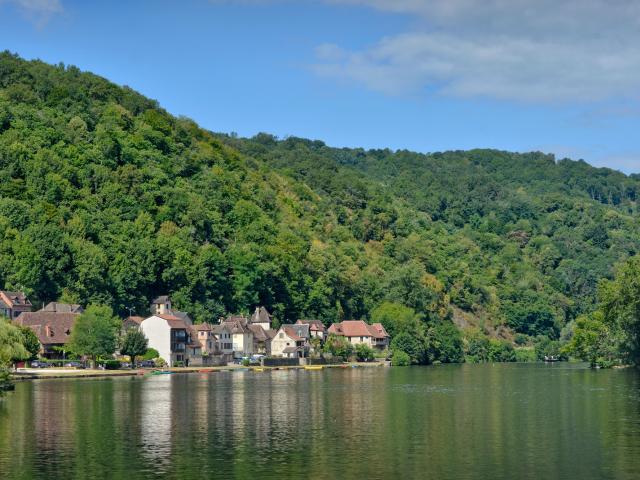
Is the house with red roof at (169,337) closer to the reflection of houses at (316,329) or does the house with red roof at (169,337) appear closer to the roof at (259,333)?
the roof at (259,333)

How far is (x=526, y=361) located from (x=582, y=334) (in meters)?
58.4

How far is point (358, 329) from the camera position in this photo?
6762 inches

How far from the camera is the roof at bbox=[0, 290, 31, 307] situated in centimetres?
13025

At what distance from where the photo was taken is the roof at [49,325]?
123m

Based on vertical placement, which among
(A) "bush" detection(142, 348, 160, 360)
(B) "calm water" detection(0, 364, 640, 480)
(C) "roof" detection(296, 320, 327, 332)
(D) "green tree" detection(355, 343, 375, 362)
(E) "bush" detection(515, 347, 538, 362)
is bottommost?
(E) "bush" detection(515, 347, 538, 362)

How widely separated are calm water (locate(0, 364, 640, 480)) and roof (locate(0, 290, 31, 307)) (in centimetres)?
4520

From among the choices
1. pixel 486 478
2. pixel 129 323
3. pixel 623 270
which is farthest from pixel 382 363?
pixel 486 478

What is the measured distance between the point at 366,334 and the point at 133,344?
53021 mm

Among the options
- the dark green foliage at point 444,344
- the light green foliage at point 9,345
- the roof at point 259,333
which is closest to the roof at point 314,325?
the roof at point 259,333

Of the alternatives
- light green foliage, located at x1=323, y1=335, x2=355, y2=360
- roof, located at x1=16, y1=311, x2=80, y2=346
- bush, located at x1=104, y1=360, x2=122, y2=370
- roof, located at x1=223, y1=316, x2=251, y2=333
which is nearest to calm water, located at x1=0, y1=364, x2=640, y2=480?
bush, located at x1=104, y1=360, x2=122, y2=370

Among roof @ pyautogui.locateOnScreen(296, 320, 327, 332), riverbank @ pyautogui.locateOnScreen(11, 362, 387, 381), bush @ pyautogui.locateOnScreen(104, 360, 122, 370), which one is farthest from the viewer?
roof @ pyautogui.locateOnScreen(296, 320, 327, 332)

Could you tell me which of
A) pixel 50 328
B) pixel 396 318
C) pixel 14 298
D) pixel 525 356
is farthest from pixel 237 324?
pixel 525 356

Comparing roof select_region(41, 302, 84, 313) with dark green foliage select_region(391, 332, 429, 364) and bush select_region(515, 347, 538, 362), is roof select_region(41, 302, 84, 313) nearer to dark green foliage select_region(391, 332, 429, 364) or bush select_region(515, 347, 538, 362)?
dark green foliage select_region(391, 332, 429, 364)

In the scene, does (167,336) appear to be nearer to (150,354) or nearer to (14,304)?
(150,354)
